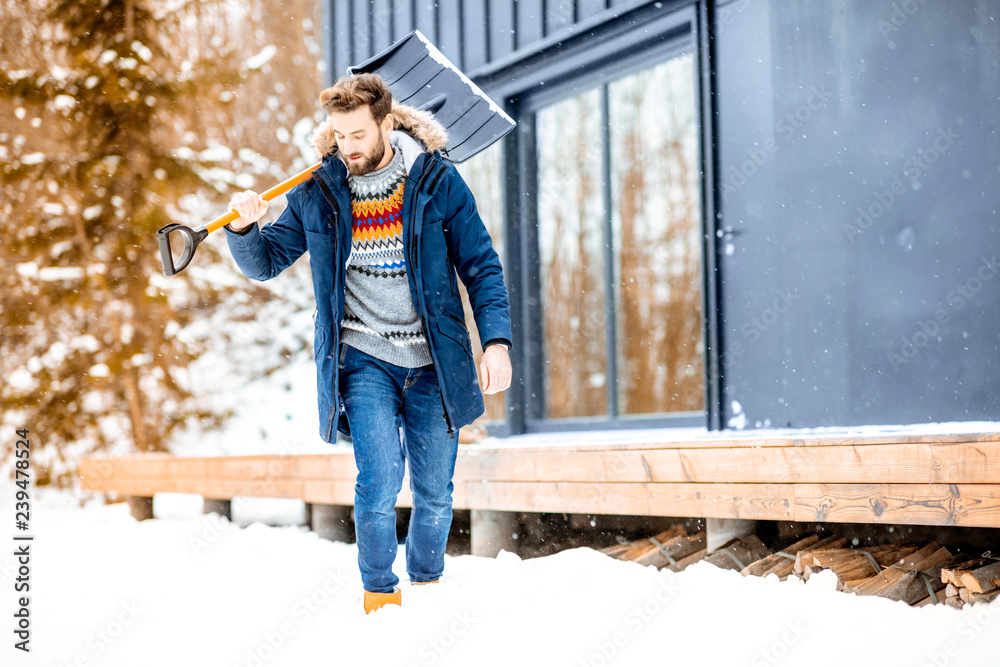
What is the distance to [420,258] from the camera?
2303 millimetres

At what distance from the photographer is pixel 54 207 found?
7.34m

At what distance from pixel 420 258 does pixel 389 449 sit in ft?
1.70

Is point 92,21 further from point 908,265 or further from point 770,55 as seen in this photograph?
point 908,265

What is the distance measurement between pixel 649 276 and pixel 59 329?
5969mm

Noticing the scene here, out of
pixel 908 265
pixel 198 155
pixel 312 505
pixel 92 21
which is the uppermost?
pixel 92 21

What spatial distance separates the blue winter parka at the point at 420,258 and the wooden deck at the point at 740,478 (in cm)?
75

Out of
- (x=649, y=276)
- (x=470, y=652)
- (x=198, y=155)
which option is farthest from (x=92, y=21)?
(x=470, y=652)
